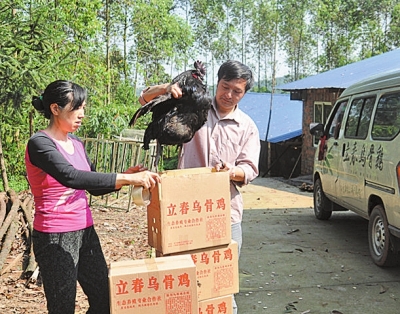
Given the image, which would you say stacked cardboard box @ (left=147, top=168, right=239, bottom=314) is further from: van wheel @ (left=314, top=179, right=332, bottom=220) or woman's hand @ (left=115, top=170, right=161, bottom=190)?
van wheel @ (left=314, top=179, right=332, bottom=220)

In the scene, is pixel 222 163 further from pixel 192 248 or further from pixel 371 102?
pixel 371 102

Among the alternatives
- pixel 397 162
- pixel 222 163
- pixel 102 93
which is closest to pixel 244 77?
pixel 222 163

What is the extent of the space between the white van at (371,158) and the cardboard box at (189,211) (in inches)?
104

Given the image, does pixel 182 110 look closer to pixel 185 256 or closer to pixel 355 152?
pixel 185 256

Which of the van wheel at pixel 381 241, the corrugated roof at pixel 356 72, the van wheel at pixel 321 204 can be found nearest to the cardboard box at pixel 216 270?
the van wheel at pixel 381 241

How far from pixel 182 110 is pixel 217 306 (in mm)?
1028

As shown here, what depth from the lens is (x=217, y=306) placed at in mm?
2400

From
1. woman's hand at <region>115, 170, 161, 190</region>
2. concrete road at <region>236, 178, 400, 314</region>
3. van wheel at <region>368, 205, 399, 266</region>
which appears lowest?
concrete road at <region>236, 178, 400, 314</region>

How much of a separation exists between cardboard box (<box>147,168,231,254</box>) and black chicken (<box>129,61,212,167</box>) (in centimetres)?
19

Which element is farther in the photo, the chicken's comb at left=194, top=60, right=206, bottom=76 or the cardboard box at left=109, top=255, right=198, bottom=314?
the chicken's comb at left=194, top=60, right=206, bottom=76

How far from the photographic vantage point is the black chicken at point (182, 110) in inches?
87.8

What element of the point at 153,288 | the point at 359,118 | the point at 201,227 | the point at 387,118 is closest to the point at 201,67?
the point at 201,227

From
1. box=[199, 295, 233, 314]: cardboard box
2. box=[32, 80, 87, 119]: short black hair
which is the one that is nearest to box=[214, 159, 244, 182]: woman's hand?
box=[199, 295, 233, 314]: cardboard box

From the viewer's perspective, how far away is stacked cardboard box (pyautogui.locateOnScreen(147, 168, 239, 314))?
7.16 feet
